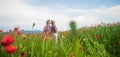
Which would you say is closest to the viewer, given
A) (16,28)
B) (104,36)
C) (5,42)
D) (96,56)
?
(5,42)

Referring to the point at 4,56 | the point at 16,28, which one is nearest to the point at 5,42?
the point at 4,56

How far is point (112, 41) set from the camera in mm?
8289

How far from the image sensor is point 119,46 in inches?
306

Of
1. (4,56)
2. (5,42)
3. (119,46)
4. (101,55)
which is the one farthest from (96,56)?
(5,42)

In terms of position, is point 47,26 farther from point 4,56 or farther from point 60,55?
point 4,56

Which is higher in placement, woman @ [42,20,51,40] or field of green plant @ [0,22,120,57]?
woman @ [42,20,51,40]

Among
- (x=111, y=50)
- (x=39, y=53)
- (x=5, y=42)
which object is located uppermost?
(x=5, y=42)

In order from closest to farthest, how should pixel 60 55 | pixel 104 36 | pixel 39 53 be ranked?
pixel 39 53 < pixel 60 55 < pixel 104 36

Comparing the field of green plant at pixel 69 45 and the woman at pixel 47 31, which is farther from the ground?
the woman at pixel 47 31

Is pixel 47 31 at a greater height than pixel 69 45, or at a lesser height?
greater

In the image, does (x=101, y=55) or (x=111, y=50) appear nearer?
(x=101, y=55)

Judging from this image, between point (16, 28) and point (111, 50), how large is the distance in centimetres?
462

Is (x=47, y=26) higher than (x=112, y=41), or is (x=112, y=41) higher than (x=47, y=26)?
(x=47, y=26)

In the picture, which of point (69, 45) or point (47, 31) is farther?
point (69, 45)
